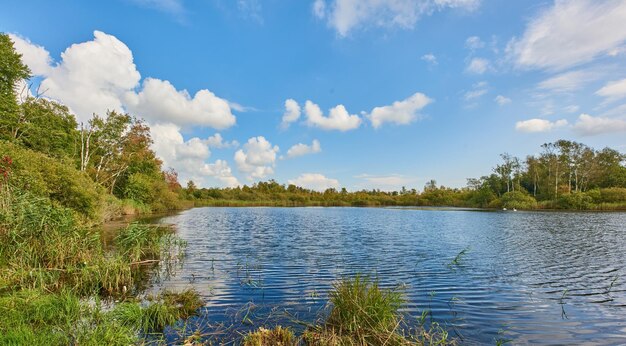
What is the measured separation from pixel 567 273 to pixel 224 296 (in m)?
14.9

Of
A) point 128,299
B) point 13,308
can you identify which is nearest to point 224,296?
point 128,299

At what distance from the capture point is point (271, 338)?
7.36m

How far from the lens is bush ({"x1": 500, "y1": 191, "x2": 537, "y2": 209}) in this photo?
79.4 m

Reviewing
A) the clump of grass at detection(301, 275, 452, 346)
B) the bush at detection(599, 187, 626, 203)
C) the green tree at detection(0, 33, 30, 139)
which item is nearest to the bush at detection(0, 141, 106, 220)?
the green tree at detection(0, 33, 30, 139)

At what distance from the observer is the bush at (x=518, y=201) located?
260 ft

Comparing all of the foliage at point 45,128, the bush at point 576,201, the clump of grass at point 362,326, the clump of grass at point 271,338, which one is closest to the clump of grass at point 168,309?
the clump of grass at point 271,338

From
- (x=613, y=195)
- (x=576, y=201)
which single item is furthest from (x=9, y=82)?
(x=613, y=195)

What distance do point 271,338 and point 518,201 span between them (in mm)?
89511

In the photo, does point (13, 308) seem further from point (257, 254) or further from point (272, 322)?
point (257, 254)

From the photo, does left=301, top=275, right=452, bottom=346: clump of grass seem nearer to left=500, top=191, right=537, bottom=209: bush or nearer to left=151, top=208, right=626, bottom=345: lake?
left=151, top=208, right=626, bottom=345: lake

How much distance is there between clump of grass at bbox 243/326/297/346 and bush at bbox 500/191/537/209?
8697 centimetres

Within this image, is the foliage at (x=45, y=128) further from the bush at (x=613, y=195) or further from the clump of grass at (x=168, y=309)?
the bush at (x=613, y=195)

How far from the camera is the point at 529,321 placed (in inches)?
375

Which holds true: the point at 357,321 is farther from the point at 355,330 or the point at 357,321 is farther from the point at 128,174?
the point at 128,174
